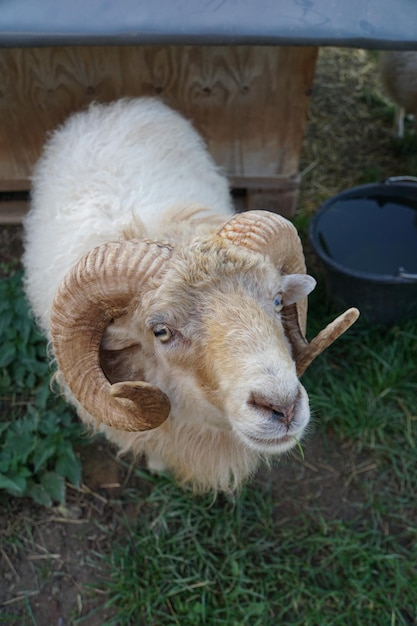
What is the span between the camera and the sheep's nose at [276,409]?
1.83 meters

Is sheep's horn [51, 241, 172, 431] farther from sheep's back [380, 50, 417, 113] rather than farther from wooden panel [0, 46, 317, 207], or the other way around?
sheep's back [380, 50, 417, 113]

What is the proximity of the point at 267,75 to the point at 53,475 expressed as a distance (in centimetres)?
286

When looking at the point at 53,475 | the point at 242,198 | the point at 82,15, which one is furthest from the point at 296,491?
the point at 82,15

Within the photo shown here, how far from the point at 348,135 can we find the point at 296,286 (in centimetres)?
390

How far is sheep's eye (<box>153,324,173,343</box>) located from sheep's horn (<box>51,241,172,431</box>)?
14 cm

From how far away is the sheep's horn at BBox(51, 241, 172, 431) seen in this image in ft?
6.83

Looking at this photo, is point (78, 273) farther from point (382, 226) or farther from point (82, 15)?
point (382, 226)

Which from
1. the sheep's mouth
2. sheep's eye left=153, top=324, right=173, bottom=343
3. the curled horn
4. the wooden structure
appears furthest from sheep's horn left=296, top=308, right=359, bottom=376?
the wooden structure

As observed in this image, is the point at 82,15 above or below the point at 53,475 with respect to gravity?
above

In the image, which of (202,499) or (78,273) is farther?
(202,499)

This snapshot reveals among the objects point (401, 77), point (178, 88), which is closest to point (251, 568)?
point (178, 88)

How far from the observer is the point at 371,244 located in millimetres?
4254

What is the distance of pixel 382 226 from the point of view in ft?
14.1

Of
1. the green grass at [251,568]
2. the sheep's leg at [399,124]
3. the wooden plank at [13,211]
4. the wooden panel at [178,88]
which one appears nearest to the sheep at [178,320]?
the green grass at [251,568]
